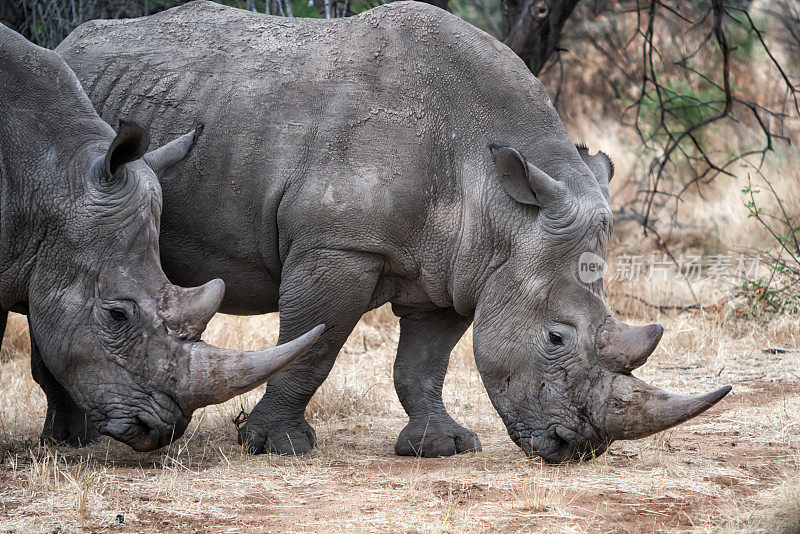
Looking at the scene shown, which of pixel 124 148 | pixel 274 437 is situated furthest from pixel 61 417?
pixel 124 148

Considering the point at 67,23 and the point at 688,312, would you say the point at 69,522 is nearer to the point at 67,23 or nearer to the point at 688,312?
the point at 67,23

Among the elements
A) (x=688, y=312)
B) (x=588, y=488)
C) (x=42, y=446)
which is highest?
(x=588, y=488)

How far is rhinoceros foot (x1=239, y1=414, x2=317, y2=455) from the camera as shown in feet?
19.2

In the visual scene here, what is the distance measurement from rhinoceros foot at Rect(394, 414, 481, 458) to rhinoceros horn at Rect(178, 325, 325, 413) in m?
1.35

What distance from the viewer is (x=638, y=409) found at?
5.20m

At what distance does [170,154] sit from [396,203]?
1.20 m

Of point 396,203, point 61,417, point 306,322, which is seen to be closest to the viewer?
point 396,203

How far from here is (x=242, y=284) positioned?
611cm

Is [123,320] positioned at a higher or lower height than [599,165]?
lower

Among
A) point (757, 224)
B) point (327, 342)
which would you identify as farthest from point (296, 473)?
point (757, 224)

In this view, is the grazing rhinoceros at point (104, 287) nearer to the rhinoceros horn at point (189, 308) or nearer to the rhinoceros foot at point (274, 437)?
the rhinoceros horn at point (189, 308)

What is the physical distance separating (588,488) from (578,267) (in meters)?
1.15

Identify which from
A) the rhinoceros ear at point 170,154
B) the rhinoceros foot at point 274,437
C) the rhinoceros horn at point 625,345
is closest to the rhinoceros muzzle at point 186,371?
the rhinoceros ear at point 170,154

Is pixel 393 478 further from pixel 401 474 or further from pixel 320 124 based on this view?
pixel 320 124
